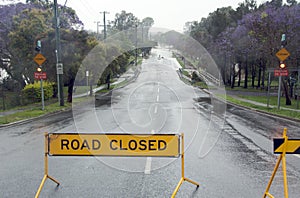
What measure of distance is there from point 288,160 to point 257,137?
3.28 m

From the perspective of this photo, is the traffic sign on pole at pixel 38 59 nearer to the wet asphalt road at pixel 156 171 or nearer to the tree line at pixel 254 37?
the wet asphalt road at pixel 156 171

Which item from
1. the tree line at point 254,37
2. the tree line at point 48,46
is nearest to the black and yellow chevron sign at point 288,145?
the tree line at point 48,46

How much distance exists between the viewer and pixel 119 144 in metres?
5.36

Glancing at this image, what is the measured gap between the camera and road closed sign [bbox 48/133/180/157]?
5293 millimetres

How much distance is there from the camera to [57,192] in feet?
18.2

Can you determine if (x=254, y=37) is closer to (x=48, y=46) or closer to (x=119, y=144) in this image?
(x=48, y=46)

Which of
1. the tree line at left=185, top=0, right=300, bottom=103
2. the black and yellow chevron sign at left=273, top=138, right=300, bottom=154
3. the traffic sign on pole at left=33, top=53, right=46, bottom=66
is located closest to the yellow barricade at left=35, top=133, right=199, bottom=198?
the black and yellow chevron sign at left=273, top=138, right=300, bottom=154

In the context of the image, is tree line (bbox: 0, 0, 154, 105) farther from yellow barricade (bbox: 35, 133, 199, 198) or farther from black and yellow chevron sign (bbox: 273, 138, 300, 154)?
black and yellow chevron sign (bbox: 273, 138, 300, 154)

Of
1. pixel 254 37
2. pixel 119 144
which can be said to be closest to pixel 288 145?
pixel 119 144

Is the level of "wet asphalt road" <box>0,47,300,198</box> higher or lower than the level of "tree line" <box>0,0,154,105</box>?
lower

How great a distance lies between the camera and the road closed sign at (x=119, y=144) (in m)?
5.29

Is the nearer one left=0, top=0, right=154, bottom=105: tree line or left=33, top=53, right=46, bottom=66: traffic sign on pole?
left=33, top=53, right=46, bottom=66: traffic sign on pole

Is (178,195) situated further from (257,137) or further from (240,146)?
(257,137)

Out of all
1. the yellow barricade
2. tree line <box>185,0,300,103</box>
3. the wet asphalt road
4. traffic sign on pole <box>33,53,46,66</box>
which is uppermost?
tree line <box>185,0,300,103</box>
